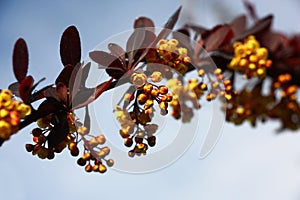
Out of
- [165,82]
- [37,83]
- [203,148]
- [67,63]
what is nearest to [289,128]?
[203,148]

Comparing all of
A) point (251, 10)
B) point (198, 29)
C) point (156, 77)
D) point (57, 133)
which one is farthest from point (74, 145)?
point (251, 10)

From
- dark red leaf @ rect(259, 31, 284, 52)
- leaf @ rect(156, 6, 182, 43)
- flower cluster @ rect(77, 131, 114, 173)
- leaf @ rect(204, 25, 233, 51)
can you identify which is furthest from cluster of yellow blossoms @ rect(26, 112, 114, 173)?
dark red leaf @ rect(259, 31, 284, 52)

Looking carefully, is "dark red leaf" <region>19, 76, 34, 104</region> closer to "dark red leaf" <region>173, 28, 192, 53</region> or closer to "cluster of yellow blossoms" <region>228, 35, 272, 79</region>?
"dark red leaf" <region>173, 28, 192, 53</region>

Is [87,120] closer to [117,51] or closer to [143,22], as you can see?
[117,51]

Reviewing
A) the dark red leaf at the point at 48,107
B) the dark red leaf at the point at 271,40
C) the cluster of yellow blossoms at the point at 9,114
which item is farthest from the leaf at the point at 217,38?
the cluster of yellow blossoms at the point at 9,114

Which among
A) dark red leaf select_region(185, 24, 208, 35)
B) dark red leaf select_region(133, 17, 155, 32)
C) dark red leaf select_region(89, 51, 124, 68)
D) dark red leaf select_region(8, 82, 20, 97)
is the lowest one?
dark red leaf select_region(8, 82, 20, 97)

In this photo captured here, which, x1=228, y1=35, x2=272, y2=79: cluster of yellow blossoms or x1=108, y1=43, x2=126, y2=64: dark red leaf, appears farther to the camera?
x1=228, y1=35, x2=272, y2=79: cluster of yellow blossoms
